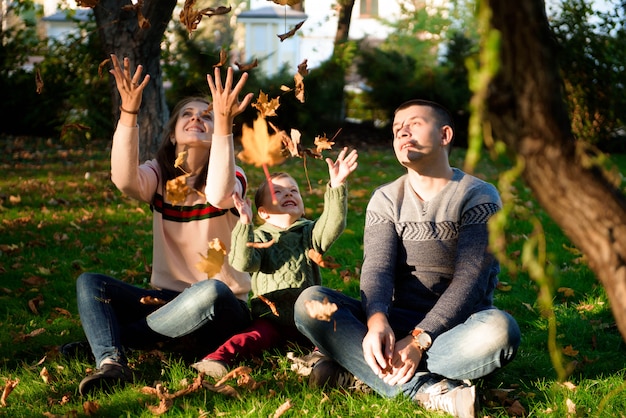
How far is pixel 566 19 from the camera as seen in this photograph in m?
11.5

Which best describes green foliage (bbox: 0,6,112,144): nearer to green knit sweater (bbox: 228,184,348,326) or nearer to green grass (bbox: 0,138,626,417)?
green grass (bbox: 0,138,626,417)

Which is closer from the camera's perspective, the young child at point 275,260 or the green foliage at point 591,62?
the young child at point 275,260

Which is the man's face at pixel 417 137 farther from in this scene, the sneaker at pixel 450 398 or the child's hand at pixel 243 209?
the sneaker at pixel 450 398

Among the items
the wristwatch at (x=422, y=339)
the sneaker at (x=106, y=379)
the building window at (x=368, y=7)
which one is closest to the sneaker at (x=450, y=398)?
the wristwatch at (x=422, y=339)

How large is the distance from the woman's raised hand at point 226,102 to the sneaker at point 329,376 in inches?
40.1

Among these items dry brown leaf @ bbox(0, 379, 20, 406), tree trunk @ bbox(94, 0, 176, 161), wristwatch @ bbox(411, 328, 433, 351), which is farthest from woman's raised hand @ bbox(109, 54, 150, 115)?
tree trunk @ bbox(94, 0, 176, 161)

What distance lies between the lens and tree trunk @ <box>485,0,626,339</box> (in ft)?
4.18

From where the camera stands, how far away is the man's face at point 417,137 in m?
3.01

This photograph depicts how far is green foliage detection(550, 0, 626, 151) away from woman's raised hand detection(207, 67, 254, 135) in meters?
9.11

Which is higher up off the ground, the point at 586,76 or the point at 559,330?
the point at 586,76

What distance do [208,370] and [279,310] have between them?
437 mm

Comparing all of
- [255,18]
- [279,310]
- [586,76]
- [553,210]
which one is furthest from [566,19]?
[255,18]

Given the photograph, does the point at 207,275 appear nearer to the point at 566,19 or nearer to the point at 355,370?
the point at 355,370

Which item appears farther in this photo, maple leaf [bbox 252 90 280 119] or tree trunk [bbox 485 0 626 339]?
maple leaf [bbox 252 90 280 119]
